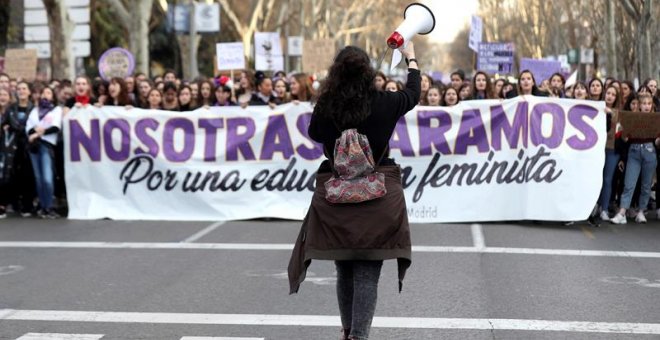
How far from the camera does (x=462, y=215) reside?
10844 mm

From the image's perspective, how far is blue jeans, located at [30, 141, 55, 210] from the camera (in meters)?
11.8

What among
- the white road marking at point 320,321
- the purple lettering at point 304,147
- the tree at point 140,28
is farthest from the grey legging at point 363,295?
the tree at point 140,28

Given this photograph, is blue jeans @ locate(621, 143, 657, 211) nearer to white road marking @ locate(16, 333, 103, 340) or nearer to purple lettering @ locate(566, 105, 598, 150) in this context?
purple lettering @ locate(566, 105, 598, 150)

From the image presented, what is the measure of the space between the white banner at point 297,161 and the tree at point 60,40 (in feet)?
36.6

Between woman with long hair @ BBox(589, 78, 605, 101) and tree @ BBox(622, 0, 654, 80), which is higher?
tree @ BBox(622, 0, 654, 80)

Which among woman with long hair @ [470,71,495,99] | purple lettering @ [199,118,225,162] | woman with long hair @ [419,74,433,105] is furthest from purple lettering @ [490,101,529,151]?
purple lettering @ [199,118,225,162]

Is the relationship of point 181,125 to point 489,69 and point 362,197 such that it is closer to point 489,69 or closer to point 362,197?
point 362,197

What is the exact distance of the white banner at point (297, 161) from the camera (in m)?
10.7

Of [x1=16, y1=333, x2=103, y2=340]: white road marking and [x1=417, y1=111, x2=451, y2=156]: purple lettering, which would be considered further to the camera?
[x1=417, y1=111, x2=451, y2=156]: purple lettering

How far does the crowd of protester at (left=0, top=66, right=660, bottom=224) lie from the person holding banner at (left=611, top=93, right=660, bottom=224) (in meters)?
0.01

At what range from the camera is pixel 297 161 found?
11328 millimetres

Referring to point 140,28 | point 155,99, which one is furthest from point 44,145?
point 140,28

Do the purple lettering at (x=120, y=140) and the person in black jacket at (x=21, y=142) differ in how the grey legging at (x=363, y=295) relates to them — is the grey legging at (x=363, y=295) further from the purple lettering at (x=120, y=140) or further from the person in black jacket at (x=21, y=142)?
the person in black jacket at (x=21, y=142)

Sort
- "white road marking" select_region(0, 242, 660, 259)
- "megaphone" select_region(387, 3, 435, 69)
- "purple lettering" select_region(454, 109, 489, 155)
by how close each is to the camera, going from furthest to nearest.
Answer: "purple lettering" select_region(454, 109, 489, 155)
"white road marking" select_region(0, 242, 660, 259)
"megaphone" select_region(387, 3, 435, 69)
